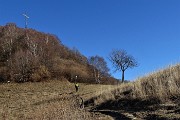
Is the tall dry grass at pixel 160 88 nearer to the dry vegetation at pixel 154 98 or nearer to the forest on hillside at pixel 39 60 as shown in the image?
the dry vegetation at pixel 154 98

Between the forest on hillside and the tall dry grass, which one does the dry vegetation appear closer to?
the tall dry grass

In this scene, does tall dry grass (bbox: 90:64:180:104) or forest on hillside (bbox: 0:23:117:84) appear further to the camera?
forest on hillside (bbox: 0:23:117:84)

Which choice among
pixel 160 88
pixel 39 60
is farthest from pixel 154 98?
pixel 39 60

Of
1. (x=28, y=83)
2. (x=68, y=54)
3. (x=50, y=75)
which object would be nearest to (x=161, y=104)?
(x=28, y=83)

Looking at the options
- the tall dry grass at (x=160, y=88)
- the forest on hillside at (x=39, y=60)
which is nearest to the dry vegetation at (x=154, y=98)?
the tall dry grass at (x=160, y=88)

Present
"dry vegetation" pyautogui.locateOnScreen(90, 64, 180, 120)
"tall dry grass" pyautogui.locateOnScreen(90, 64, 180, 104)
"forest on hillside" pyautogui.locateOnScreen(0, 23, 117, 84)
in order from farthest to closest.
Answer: "forest on hillside" pyautogui.locateOnScreen(0, 23, 117, 84) < "tall dry grass" pyautogui.locateOnScreen(90, 64, 180, 104) < "dry vegetation" pyautogui.locateOnScreen(90, 64, 180, 120)

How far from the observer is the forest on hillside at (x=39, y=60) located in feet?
210

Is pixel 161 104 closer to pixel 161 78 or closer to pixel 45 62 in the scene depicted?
pixel 161 78

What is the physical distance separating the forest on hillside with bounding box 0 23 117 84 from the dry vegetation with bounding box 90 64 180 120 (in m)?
47.3

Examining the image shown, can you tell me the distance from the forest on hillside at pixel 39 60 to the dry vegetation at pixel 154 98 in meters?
47.3

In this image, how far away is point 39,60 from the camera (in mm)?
68250

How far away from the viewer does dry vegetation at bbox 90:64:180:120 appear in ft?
35.1

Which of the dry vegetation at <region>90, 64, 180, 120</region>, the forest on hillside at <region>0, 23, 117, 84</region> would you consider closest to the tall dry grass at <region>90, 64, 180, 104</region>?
the dry vegetation at <region>90, 64, 180, 120</region>

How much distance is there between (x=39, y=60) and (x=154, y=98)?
2239 inches
